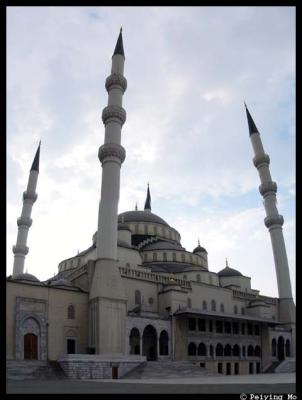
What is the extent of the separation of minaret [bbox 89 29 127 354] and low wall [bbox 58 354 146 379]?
1190 mm

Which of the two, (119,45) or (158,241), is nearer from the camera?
(119,45)

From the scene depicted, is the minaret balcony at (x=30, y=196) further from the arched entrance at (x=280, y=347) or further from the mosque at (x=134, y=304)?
the arched entrance at (x=280, y=347)

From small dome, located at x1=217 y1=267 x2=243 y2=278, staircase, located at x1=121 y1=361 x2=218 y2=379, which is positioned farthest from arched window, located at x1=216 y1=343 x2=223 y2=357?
small dome, located at x1=217 y1=267 x2=243 y2=278

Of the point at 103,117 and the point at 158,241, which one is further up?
the point at 103,117

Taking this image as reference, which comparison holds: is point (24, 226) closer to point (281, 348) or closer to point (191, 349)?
point (191, 349)

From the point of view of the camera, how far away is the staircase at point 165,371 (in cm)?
2663

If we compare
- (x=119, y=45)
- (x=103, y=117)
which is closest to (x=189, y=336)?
(x=103, y=117)

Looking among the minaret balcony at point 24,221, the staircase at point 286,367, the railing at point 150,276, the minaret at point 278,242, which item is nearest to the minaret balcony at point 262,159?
the minaret at point 278,242

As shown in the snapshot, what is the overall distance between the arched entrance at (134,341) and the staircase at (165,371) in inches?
127

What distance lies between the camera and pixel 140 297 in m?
34.0
